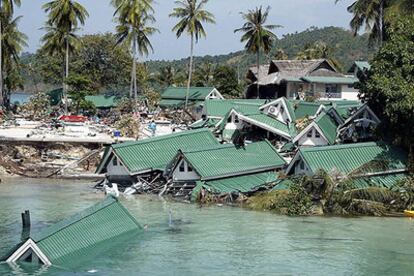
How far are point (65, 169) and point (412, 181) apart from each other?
24394 mm

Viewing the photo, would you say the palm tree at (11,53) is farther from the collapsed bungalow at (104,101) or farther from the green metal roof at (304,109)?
the green metal roof at (304,109)

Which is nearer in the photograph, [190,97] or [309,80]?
[309,80]

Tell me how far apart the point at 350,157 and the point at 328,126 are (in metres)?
9.57

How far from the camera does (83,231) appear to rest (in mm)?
26797

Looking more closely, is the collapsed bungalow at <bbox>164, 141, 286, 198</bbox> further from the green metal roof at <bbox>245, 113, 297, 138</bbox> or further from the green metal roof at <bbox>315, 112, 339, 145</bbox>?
the green metal roof at <bbox>245, 113, 297, 138</bbox>

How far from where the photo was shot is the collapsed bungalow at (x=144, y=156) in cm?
4062

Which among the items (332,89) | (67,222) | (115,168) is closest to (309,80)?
(332,89)

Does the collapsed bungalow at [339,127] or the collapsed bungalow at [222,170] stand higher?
the collapsed bungalow at [339,127]

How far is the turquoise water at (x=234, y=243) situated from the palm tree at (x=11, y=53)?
4710cm

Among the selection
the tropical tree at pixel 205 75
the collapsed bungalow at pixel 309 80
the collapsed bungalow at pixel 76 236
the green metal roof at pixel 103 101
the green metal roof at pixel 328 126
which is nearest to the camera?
the collapsed bungalow at pixel 76 236

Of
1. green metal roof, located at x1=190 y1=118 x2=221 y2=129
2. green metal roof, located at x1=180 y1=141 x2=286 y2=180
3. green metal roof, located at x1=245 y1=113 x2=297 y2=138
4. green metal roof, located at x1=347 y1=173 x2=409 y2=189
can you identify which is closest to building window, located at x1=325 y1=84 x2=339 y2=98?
green metal roof, located at x1=190 y1=118 x2=221 y2=129

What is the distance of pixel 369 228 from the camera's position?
31.0 metres

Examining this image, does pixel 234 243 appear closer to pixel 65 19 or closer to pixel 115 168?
pixel 115 168

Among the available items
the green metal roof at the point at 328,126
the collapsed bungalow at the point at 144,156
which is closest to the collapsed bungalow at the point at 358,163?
the green metal roof at the point at 328,126
